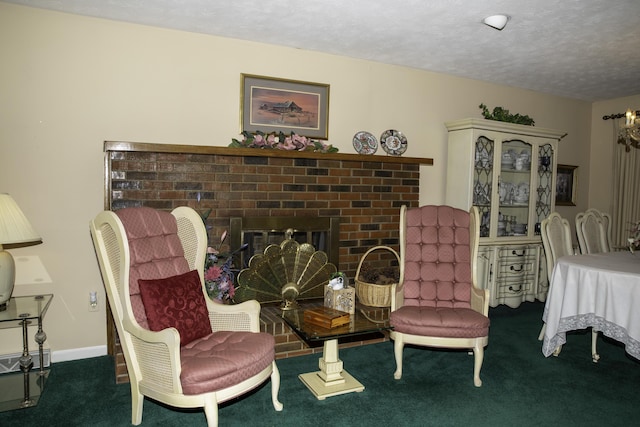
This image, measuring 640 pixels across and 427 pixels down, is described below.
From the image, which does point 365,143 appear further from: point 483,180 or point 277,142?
point 483,180

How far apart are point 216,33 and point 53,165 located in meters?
1.49

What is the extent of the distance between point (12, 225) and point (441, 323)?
2580 mm

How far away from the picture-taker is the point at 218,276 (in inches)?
114

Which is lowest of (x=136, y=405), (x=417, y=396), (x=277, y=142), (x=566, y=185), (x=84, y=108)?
(x=417, y=396)

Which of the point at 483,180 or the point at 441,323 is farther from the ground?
the point at 483,180

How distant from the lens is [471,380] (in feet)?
9.45

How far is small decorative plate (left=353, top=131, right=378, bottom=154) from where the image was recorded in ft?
13.0

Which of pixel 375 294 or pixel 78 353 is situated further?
pixel 375 294

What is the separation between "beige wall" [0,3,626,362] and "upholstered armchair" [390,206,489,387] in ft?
5.18

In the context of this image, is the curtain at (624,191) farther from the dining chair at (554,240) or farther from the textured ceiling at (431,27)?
the dining chair at (554,240)

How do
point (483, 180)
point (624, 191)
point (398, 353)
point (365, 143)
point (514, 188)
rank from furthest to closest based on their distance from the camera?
point (624, 191) < point (514, 188) < point (483, 180) < point (365, 143) < point (398, 353)

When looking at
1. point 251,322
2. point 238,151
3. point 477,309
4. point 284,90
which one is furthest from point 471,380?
point 284,90

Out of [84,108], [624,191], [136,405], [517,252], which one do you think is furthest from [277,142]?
[624,191]

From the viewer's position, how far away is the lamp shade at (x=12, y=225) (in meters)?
2.46
